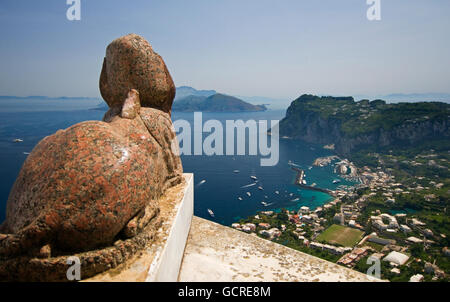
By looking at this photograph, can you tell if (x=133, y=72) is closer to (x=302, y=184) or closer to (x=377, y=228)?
(x=377, y=228)

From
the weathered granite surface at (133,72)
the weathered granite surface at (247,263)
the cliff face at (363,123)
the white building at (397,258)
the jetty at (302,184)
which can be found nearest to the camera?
the weathered granite surface at (247,263)

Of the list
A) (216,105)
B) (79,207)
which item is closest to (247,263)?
(79,207)

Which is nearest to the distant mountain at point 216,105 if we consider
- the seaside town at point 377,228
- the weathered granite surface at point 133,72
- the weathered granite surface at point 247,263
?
the seaside town at point 377,228

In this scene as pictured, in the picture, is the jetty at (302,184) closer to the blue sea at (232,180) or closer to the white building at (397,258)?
the blue sea at (232,180)

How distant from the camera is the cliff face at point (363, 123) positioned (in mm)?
57219

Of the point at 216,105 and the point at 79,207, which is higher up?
the point at 216,105

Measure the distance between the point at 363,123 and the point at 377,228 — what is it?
140 ft

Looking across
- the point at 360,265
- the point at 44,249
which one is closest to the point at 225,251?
the point at 44,249

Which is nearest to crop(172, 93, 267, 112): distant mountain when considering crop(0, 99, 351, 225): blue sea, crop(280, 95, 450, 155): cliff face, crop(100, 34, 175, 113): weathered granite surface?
crop(280, 95, 450, 155): cliff face

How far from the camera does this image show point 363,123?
64188 millimetres

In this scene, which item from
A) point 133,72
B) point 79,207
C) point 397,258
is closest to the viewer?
point 79,207

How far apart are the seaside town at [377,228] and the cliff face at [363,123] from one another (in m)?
20.4
